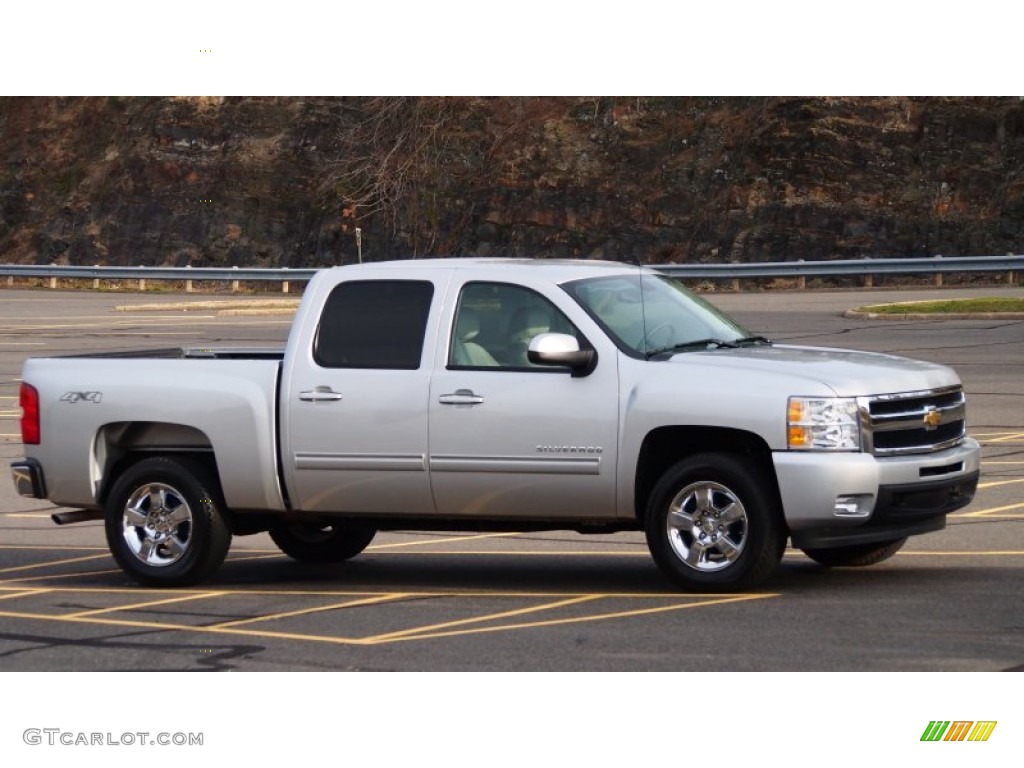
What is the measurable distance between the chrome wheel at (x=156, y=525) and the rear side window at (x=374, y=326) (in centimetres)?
132

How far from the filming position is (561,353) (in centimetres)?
961

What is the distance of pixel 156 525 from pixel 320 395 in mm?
1429

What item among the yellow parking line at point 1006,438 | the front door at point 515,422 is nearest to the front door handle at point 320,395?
the front door at point 515,422

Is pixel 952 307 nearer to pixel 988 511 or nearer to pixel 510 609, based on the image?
pixel 988 511

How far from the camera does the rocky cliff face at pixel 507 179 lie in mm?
42281

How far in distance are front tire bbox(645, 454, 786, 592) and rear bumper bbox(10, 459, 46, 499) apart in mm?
4008

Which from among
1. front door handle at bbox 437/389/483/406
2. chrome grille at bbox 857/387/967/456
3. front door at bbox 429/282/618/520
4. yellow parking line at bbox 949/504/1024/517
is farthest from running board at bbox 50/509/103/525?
yellow parking line at bbox 949/504/1024/517

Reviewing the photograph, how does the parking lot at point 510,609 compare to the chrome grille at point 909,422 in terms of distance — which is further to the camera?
the chrome grille at point 909,422

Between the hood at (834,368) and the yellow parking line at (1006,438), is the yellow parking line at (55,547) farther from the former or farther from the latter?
the yellow parking line at (1006,438)

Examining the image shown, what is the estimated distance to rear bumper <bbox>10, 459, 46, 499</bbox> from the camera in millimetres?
10992

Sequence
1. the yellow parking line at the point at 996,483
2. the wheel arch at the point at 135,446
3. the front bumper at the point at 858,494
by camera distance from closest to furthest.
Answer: the front bumper at the point at 858,494 → the wheel arch at the point at 135,446 → the yellow parking line at the point at 996,483

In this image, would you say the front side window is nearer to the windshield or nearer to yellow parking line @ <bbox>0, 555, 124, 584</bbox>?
the windshield
